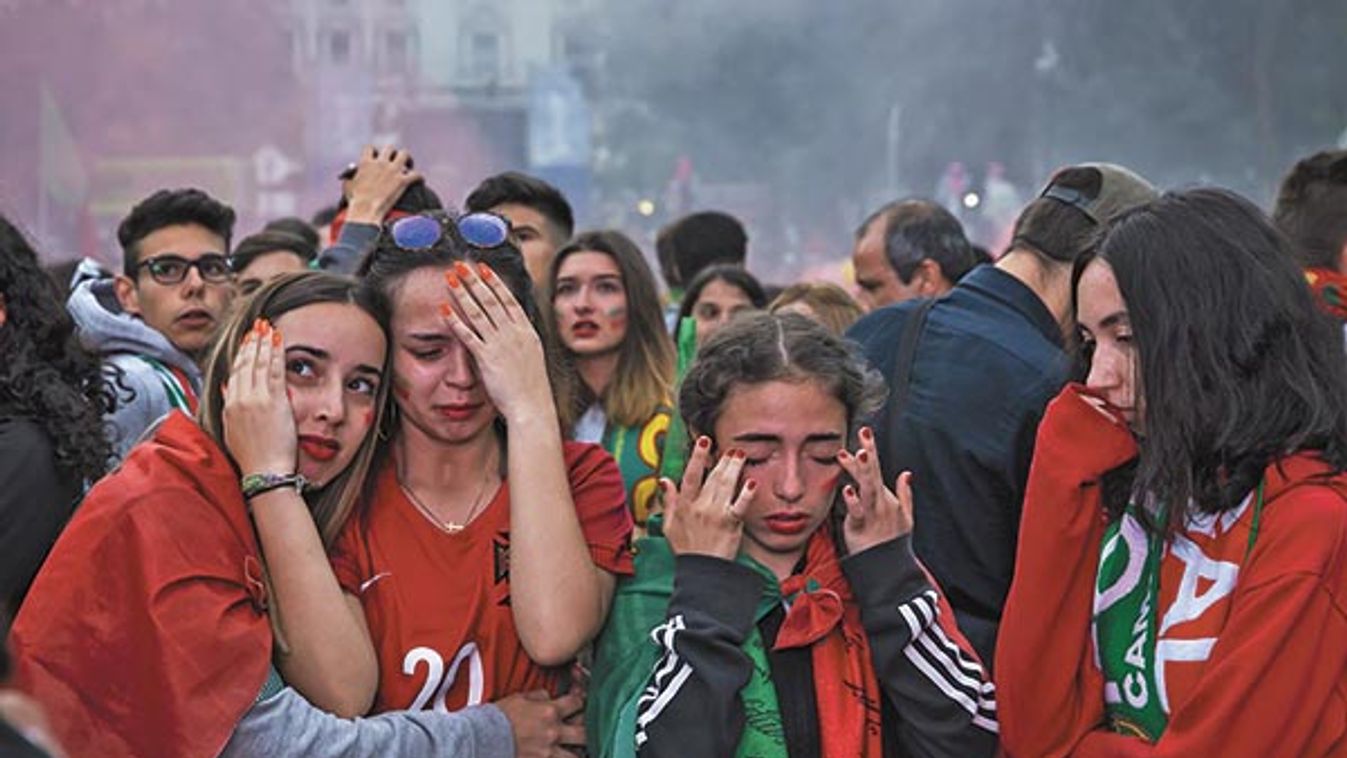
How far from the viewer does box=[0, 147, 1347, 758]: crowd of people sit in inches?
105

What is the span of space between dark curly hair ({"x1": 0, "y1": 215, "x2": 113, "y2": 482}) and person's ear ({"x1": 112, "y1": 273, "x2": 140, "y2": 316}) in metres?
2.04

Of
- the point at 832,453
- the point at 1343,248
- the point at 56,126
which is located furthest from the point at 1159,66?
the point at 832,453

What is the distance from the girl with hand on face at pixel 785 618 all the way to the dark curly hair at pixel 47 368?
1166mm

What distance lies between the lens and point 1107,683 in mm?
2820

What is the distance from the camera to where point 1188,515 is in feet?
8.83

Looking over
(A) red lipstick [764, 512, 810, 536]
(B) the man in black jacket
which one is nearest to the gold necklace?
(A) red lipstick [764, 512, 810, 536]

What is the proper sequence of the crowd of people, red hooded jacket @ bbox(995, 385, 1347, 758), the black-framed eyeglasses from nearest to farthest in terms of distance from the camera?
red hooded jacket @ bbox(995, 385, 1347, 758) → the crowd of people → the black-framed eyeglasses

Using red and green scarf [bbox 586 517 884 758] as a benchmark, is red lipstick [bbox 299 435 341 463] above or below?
above

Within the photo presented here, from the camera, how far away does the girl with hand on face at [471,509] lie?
3021 mm

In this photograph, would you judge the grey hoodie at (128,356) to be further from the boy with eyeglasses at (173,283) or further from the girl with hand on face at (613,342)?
the girl with hand on face at (613,342)

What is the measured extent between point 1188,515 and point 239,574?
5.02 feet

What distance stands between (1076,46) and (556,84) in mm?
7043

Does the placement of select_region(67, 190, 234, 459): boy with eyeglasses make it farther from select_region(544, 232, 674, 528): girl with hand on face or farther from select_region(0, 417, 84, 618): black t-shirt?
select_region(0, 417, 84, 618): black t-shirt

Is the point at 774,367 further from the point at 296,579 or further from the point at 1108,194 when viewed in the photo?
the point at 1108,194
